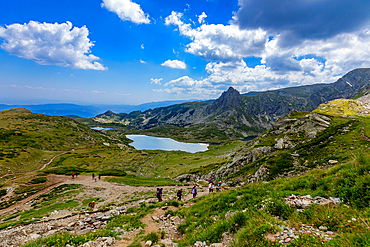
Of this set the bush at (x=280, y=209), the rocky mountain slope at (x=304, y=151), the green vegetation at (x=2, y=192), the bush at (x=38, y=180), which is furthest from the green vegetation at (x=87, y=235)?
the bush at (x=38, y=180)

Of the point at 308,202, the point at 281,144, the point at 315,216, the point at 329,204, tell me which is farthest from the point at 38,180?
the point at 281,144

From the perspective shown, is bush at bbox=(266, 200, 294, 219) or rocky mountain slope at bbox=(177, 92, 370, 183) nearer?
Answer: bush at bbox=(266, 200, 294, 219)

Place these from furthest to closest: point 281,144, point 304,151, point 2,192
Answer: point 281,144 → point 2,192 → point 304,151

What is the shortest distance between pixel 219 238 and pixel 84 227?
13069 mm

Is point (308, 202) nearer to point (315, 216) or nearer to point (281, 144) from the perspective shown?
point (315, 216)

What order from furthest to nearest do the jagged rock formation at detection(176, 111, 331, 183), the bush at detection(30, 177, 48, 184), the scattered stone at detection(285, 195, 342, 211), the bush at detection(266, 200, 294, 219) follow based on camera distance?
1. the jagged rock formation at detection(176, 111, 331, 183)
2. the bush at detection(30, 177, 48, 184)
3. the bush at detection(266, 200, 294, 219)
4. the scattered stone at detection(285, 195, 342, 211)

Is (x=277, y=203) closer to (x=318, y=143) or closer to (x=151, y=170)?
(x=318, y=143)

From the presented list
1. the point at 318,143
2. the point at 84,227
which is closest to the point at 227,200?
the point at 84,227

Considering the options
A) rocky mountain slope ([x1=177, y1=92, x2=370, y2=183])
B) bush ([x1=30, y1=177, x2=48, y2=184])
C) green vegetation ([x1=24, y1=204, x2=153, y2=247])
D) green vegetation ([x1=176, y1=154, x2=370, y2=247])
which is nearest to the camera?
green vegetation ([x1=176, y1=154, x2=370, y2=247])

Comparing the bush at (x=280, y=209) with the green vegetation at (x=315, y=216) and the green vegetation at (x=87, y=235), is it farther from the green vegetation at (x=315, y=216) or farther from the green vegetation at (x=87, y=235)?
the green vegetation at (x=87, y=235)

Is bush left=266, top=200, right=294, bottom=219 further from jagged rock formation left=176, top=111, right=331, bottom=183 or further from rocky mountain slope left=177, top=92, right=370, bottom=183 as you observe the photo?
jagged rock formation left=176, top=111, right=331, bottom=183

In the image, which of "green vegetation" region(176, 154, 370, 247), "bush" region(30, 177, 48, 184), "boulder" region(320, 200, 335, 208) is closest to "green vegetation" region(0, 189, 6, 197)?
"bush" region(30, 177, 48, 184)

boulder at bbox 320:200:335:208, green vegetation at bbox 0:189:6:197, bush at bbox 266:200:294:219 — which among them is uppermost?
boulder at bbox 320:200:335:208

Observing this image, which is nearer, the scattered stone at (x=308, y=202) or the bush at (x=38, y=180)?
the scattered stone at (x=308, y=202)
